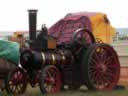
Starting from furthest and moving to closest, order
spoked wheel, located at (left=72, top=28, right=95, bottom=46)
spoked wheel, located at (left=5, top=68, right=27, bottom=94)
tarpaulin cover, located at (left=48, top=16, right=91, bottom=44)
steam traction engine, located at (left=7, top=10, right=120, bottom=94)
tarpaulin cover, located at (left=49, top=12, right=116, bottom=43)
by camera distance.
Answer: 1. tarpaulin cover, located at (left=49, top=12, right=116, bottom=43)
2. tarpaulin cover, located at (left=48, top=16, right=91, bottom=44)
3. spoked wheel, located at (left=72, top=28, right=95, bottom=46)
4. steam traction engine, located at (left=7, top=10, right=120, bottom=94)
5. spoked wheel, located at (left=5, top=68, right=27, bottom=94)

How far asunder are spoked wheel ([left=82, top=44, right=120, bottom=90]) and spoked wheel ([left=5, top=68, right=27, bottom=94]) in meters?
2.00

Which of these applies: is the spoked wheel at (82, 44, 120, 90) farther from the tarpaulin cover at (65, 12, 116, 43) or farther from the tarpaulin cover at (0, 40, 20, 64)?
the tarpaulin cover at (0, 40, 20, 64)

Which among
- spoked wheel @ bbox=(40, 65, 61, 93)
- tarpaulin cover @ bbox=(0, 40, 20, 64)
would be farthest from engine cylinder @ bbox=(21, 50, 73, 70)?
tarpaulin cover @ bbox=(0, 40, 20, 64)

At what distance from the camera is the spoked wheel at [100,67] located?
15.4 metres

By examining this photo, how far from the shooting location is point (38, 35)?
1490 centimetres

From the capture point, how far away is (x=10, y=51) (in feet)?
46.1

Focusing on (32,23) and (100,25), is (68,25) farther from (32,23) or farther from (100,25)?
(32,23)

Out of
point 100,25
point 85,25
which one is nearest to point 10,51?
point 85,25

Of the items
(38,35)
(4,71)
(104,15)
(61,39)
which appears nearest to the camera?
(4,71)

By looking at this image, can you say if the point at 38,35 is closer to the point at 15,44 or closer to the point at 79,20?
the point at 15,44

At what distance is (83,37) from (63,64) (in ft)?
3.76

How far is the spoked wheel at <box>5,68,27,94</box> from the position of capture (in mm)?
13820

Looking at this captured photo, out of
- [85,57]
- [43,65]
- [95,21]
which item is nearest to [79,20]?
[95,21]

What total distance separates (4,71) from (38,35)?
1.62 metres
